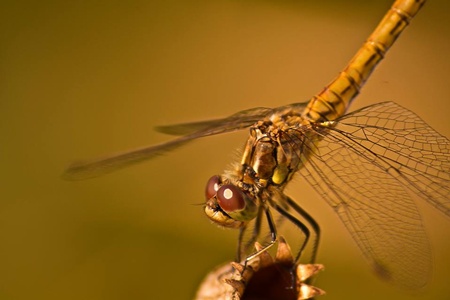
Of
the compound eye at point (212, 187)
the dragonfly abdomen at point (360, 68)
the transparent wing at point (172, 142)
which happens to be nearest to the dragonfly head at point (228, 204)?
the compound eye at point (212, 187)

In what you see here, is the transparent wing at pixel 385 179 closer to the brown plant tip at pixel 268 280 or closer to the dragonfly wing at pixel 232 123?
the dragonfly wing at pixel 232 123

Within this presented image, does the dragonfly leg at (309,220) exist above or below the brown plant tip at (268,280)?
above

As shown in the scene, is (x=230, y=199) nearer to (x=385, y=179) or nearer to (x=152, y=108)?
(x=385, y=179)

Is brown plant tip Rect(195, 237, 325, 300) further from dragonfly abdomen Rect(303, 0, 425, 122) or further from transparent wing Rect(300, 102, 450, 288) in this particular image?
dragonfly abdomen Rect(303, 0, 425, 122)

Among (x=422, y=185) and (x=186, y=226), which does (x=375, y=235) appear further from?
(x=186, y=226)

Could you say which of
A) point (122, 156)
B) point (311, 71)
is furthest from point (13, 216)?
point (311, 71)

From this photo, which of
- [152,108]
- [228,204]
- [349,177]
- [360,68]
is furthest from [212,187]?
[152,108]
